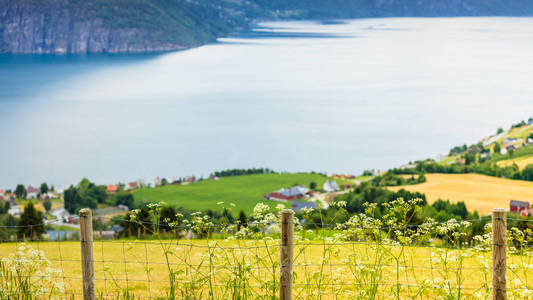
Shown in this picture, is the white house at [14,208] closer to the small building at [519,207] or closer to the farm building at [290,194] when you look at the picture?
the farm building at [290,194]

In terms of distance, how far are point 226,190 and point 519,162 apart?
946 inches

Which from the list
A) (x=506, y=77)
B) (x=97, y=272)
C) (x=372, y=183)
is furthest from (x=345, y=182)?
(x=506, y=77)

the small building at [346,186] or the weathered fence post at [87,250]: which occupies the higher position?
the weathered fence post at [87,250]

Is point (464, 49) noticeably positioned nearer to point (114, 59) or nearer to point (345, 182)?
point (114, 59)

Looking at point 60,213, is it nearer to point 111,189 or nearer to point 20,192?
point 111,189

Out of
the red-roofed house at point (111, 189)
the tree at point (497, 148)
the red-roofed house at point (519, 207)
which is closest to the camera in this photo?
the red-roofed house at point (519, 207)

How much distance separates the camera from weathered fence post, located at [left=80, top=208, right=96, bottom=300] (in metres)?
2.95

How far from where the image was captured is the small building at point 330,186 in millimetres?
37469

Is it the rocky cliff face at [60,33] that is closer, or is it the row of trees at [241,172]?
the row of trees at [241,172]

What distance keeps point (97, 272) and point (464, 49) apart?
122 m

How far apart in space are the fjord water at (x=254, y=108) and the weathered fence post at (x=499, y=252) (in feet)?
138

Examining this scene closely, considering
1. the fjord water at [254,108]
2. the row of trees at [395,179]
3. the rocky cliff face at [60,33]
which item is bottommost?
the row of trees at [395,179]

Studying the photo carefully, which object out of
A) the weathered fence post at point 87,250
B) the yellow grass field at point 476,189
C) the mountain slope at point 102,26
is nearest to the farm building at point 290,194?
the yellow grass field at point 476,189

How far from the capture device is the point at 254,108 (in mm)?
65062
